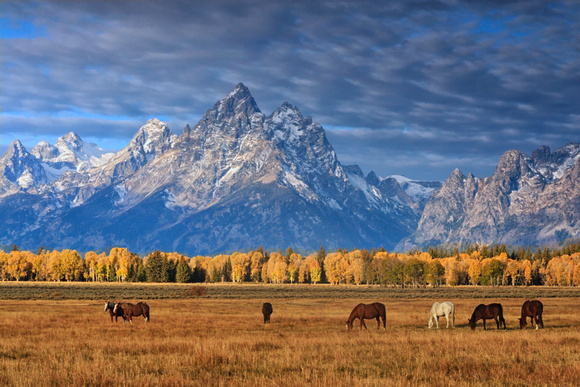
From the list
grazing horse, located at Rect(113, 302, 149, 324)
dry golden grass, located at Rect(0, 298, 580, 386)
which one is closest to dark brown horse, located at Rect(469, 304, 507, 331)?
dry golden grass, located at Rect(0, 298, 580, 386)

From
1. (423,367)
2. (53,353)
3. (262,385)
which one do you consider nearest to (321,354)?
(423,367)

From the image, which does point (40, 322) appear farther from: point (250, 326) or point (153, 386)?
point (153, 386)

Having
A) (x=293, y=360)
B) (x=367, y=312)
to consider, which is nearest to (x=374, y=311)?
(x=367, y=312)

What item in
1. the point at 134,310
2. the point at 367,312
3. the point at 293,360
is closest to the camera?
the point at 293,360

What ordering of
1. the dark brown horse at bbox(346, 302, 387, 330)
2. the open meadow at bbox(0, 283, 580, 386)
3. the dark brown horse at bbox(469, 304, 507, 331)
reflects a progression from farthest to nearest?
the dark brown horse at bbox(346, 302, 387, 330), the dark brown horse at bbox(469, 304, 507, 331), the open meadow at bbox(0, 283, 580, 386)

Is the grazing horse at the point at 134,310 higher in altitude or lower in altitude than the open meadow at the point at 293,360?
higher

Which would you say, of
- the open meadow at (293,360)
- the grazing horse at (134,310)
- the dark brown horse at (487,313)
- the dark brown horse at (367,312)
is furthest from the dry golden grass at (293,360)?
the grazing horse at (134,310)

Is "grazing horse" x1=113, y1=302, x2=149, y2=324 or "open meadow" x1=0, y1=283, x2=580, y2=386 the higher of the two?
"grazing horse" x1=113, y1=302, x2=149, y2=324

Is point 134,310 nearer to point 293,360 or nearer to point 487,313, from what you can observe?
point 293,360

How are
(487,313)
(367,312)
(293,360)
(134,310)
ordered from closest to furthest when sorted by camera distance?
(293,360) → (487,313) → (367,312) → (134,310)

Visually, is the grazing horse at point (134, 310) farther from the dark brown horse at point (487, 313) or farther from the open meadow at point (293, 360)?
the dark brown horse at point (487, 313)

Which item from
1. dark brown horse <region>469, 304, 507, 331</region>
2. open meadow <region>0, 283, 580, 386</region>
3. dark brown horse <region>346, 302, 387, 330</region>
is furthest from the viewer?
dark brown horse <region>346, 302, 387, 330</region>

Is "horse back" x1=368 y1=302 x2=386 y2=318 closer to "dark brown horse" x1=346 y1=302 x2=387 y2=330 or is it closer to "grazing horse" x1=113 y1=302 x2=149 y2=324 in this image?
"dark brown horse" x1=346 y1=302 x2=387 y2=330

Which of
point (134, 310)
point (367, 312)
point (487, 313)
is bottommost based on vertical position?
point (487, 313)
